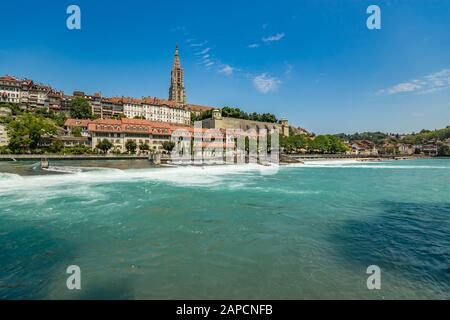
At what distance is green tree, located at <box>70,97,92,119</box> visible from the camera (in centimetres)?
8662

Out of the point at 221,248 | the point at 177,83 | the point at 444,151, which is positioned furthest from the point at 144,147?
the point at 444,151

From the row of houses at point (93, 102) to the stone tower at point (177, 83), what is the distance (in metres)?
26.6

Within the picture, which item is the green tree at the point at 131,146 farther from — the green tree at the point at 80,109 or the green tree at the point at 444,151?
the green tree at the point at 444,151

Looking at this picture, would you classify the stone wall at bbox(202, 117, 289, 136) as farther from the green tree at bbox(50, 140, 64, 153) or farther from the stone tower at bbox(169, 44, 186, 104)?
the green tree at bbox(50, 140, 64, 153)

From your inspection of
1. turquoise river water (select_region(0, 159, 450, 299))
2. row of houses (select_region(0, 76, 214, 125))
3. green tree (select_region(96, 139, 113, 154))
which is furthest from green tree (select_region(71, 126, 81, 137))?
turquoise river water (select_region(0, 159, 450, 299))

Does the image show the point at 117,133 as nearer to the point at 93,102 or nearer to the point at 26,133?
the point at 26,133

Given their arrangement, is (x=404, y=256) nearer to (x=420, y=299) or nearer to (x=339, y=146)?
(x=420, y=299)

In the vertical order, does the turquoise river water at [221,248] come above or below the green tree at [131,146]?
below

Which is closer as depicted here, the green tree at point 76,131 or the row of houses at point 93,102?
the green tree at point 76,131

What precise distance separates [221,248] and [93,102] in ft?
331

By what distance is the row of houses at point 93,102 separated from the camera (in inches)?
3361

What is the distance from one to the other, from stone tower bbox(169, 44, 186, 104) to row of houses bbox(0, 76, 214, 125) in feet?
87.2

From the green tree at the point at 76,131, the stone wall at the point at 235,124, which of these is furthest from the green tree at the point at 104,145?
the stone wall at the point at 235,124
